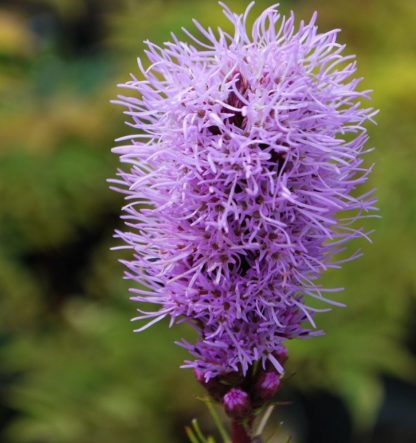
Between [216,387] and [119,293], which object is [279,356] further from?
[119,293]

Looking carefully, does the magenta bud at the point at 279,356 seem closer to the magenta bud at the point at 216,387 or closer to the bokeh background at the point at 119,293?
the magenta bud at the point at 216,387

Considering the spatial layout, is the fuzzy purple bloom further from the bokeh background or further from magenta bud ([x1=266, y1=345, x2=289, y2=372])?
the bokeh background

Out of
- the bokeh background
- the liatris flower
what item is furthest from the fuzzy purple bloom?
the bokeh background

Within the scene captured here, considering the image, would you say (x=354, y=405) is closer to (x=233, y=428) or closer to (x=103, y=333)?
(x=103, y=333)

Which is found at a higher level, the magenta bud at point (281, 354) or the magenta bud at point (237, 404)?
the magenta bud at point (281, 354)

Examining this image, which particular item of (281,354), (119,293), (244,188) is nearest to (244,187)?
(244,188)

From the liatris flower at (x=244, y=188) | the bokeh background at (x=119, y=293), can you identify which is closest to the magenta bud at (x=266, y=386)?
the liatris flower at (x=244, y=188)
